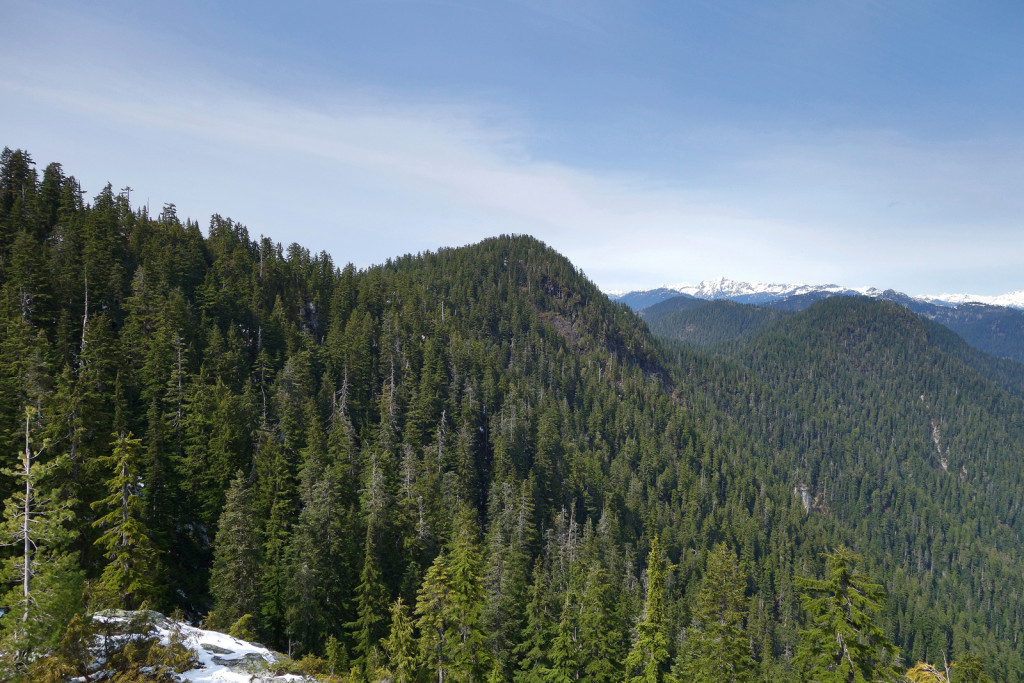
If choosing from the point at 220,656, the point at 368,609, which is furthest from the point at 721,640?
the point at 220,656

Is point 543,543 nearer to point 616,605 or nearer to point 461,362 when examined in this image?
point 616,605

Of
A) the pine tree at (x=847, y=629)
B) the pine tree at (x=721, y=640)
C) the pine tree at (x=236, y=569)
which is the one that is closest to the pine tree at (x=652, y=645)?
the pine tree at (x=721, y=640)

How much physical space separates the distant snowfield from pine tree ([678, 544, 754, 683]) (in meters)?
22.8

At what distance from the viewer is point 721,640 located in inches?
1161

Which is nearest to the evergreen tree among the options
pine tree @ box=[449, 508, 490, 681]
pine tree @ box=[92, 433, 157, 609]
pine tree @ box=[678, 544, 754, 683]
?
pine tree @ box=[678, 544, 754, 683]

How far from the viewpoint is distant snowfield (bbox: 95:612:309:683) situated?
1886cm

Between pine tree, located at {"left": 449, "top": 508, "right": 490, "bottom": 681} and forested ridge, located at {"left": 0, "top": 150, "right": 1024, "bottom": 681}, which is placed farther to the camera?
pine tree, located at {"left": 449, "top": 508, "right": 490, "bottom": 681}

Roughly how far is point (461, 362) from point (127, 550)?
81887mm

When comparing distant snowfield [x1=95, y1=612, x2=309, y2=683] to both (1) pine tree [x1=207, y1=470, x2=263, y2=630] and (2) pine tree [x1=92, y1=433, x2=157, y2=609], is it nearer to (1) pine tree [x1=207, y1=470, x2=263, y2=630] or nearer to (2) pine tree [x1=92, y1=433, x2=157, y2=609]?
(2) pine tree [x1=92, y1=433, x2=157, y2=609]

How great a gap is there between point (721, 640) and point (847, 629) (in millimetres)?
11337

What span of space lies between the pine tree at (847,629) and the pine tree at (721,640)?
28.3 ft

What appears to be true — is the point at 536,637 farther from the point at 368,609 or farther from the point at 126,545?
the point at 126,545

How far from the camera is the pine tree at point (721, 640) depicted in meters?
29.3

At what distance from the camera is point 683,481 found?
146 meters
